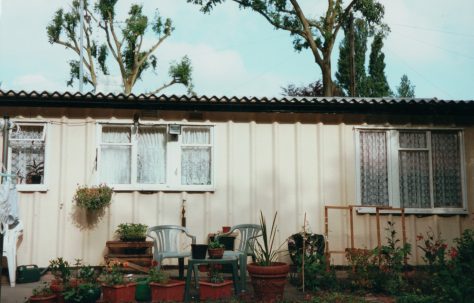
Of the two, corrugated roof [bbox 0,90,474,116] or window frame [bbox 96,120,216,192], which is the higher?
corrugated roof [bbox 0,90,474,116]

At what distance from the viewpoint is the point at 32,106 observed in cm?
777

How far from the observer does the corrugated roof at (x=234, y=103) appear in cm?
750

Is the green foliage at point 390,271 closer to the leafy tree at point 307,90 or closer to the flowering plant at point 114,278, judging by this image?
the flowering plant at point 114,278

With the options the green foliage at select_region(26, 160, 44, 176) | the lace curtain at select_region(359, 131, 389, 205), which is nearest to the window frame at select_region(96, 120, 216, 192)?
the green foliage at select_region(26, 160, 44, 176)

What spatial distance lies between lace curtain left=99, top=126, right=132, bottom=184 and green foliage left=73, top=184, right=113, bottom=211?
34cm

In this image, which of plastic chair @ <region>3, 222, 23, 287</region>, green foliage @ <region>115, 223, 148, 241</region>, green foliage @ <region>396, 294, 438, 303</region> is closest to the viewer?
green foliage @ <region>396, 294, 438, 303</region>

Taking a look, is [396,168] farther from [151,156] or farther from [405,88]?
[405,88]

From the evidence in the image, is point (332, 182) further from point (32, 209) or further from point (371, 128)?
point (32, 209)

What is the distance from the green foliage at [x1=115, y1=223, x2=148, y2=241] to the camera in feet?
24.3

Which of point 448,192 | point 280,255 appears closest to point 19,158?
point 280,255

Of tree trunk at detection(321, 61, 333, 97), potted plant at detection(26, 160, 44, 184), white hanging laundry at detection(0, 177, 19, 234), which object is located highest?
tree trunk at detection(321, 61, 333, 97)

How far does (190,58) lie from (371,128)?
17227 millimetres

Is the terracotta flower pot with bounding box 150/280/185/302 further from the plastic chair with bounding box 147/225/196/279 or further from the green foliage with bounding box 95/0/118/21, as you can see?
the green foliage with bounding box 95/0/118/21

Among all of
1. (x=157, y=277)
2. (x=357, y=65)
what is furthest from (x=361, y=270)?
(x=357, y=65)
